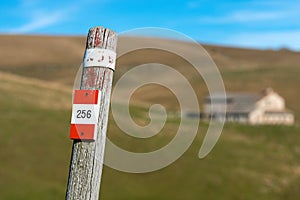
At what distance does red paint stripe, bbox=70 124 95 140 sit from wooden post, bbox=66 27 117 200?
0.22 feet

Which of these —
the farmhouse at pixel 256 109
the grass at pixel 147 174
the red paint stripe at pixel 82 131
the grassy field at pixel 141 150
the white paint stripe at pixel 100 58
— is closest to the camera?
the red paint stripe at pixel 82 131

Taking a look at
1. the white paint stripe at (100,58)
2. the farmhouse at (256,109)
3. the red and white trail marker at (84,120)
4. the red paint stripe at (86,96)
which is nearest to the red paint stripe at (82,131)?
the red and white trail marker at (84,120)

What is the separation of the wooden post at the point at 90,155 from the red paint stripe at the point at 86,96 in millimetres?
70

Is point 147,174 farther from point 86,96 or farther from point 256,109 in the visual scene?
point 256,109

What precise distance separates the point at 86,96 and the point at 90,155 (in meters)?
0.49

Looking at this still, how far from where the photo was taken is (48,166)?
3456 cm

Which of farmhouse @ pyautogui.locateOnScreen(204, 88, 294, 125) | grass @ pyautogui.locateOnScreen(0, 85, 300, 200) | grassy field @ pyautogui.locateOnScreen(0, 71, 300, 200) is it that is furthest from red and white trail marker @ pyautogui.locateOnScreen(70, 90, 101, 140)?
farmhouse @ pyautogui.locateOnScreen(204, 88, 294, 125)

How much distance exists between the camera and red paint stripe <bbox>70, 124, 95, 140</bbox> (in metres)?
4.27

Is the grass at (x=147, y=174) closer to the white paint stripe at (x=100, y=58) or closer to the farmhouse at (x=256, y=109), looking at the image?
the white paint stripe at (x=100, y=58)

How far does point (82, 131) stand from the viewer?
14.1 feet

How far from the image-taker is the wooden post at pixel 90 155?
429cm

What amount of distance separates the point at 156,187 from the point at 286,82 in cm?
9556

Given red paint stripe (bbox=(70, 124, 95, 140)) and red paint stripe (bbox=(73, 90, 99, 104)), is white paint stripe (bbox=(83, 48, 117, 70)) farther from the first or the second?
red paint stripe (bbox=(70, 124, 95, 140))

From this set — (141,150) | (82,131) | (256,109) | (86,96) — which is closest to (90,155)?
(82,131)
